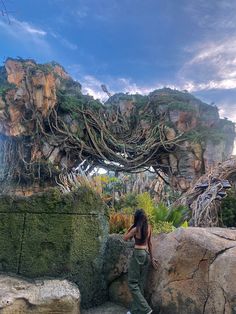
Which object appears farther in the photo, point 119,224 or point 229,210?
point 229,210

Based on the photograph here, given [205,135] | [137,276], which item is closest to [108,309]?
[137,276]

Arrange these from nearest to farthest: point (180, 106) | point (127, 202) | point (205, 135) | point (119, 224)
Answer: point (119, 224) < point (127, 202) < point (205, 135) < point (180, 106)

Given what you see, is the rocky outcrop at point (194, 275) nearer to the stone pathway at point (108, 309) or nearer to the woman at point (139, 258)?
the woman at point (139, 258)

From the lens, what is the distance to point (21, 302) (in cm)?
303

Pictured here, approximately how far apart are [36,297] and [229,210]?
4288 mm

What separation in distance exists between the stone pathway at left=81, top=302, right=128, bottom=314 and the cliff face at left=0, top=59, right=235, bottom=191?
8.57 m

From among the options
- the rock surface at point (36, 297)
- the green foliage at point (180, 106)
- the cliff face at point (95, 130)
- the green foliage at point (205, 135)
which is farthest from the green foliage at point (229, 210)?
the green foliage at point (180, 106)

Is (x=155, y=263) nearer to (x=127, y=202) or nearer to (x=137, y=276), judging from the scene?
(x=137, y=276)

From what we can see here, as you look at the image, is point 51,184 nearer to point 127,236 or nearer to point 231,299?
point 127,236

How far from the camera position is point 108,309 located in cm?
378

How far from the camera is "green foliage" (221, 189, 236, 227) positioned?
239 inches

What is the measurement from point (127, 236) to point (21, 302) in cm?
137

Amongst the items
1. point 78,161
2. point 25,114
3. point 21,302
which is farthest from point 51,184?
point 21,302

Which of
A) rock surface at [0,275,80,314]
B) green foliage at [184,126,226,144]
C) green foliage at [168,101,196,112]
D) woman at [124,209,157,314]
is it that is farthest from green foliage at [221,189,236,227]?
green foliage at [168,101,196,112]
